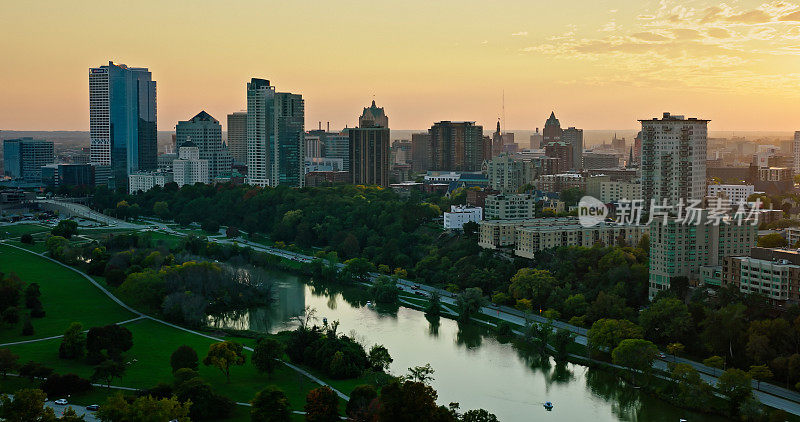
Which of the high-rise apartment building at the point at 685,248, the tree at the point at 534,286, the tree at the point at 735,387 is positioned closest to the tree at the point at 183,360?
the tree at the point at 534,286

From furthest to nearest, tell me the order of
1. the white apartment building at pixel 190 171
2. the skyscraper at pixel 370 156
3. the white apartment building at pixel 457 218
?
the white apartment building at pixel 190 171 → the skyscraper at pixel 370 156 → the white apartment building at pixel 457 218

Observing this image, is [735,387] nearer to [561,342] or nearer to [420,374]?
[561,342]

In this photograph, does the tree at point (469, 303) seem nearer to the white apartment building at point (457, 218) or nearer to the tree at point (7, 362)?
the white apartment building at point (457, 218)

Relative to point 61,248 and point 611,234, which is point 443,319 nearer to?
point 611,234

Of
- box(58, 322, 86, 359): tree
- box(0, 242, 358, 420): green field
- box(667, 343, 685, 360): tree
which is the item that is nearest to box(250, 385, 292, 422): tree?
box(0, 242, 358, 420): green field

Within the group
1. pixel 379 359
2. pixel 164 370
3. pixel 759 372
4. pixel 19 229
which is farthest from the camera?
pixel 19 229

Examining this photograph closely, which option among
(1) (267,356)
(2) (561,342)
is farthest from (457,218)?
(1) (267,356)
